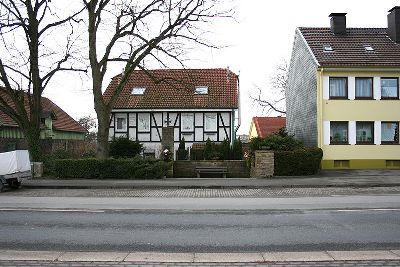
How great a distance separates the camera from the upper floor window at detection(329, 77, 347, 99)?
87.6 feet

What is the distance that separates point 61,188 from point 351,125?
16.9m

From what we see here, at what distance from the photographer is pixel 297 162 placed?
2245 cm

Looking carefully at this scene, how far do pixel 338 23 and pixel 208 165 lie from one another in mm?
13626

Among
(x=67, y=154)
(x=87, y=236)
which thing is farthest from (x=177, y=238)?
(x=67, y=154)

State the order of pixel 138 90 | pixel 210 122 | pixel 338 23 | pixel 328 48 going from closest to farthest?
pixel 328 48, pixel 338 23, pixel 210 122, pixel 138 90

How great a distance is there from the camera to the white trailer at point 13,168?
58.1 feet

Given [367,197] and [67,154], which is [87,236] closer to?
[367,197]

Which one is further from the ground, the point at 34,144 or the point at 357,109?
the point at 357,109

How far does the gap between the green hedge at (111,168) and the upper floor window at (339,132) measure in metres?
11.0

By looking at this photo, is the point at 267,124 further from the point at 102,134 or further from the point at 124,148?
the point at 102,134

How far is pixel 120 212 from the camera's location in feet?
37.8

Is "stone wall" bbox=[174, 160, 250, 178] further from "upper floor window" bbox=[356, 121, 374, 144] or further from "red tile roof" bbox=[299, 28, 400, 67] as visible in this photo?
"red tile roof" bbox=[299, 28, 400, 67]

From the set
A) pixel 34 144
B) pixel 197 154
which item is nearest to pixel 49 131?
pixel 34 144

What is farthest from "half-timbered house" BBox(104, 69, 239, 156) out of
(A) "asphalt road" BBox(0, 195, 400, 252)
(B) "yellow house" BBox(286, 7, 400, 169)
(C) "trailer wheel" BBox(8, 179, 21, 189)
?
(A) "asphalt road" BBox(0, 195, 400, 252)
